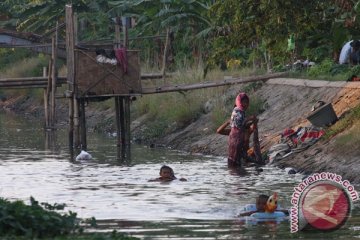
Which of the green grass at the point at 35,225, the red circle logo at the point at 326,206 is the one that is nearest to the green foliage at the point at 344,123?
the red circle logo at the point at 326,206

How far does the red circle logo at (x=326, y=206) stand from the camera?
17478mm

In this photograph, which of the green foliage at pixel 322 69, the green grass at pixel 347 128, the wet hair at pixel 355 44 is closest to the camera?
the green grass at pixel 347 128

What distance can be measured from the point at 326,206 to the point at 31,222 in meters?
6.07

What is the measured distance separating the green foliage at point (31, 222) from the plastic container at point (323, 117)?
13483 mm

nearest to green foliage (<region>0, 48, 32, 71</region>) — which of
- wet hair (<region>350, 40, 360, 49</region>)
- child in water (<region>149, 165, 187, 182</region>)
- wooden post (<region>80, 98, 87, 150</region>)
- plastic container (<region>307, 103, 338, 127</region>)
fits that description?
wooden post (<region>80, 98, 87, 150</region>)

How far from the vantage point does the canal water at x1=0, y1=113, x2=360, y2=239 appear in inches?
673

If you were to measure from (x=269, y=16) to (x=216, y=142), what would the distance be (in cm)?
426

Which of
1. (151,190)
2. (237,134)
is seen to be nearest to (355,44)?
(237,134)

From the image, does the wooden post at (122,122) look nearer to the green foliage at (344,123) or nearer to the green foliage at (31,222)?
the green foliage at (344,123)

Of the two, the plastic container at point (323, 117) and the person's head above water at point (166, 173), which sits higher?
the plastic container at point (323, 117)

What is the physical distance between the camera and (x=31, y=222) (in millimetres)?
14391

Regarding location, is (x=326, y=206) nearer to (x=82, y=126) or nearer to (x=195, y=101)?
(x=82, y=126)

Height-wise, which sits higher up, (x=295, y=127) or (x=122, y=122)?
(x=122, y=122)

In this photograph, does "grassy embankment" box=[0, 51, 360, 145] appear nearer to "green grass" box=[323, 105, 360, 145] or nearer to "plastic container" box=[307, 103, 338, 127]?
"plastic container" box=[307, 103, 338, 127]
